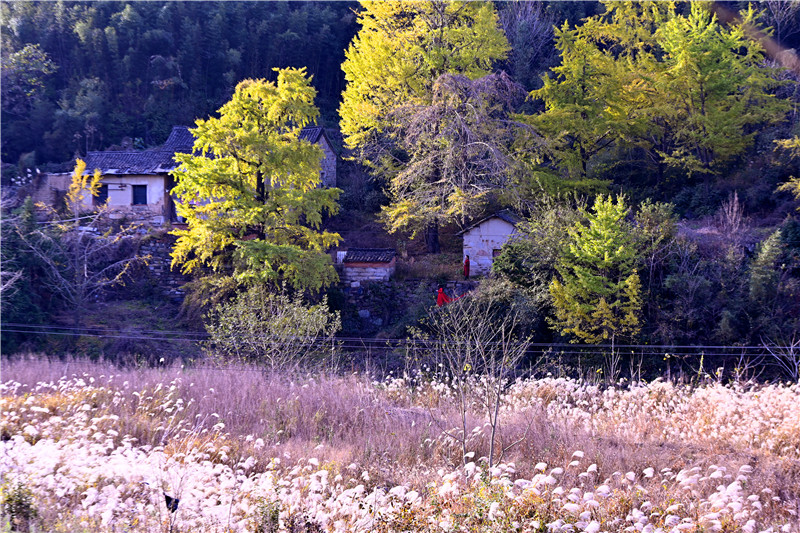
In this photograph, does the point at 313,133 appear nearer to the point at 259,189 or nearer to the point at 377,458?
the point at 259,189

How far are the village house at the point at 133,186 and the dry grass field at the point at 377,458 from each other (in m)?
15.5

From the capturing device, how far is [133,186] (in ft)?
90.5

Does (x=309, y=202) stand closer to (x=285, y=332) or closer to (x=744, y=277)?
(x=285, y=332)

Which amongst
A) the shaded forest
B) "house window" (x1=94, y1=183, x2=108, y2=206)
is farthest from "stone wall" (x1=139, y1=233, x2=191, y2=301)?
the shaded forest

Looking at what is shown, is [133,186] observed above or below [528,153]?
below

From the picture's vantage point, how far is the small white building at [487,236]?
2339 centimetres

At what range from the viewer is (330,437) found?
8.65 m

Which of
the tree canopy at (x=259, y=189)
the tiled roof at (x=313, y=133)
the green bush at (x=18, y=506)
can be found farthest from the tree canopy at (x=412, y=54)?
the green bush at (x=18, y=506)

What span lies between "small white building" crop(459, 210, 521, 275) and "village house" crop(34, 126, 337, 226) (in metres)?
9.25

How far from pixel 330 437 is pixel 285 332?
21.8 ft

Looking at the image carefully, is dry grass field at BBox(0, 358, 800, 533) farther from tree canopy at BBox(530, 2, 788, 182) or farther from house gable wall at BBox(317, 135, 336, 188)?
house gable wall at BBox(317, 135, 336, 188)

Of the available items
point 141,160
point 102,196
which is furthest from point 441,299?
point 102,196

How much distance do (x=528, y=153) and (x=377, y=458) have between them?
56.6ft

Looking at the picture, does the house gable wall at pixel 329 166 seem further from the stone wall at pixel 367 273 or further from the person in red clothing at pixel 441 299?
the person in red clothing at pixel 441 299
